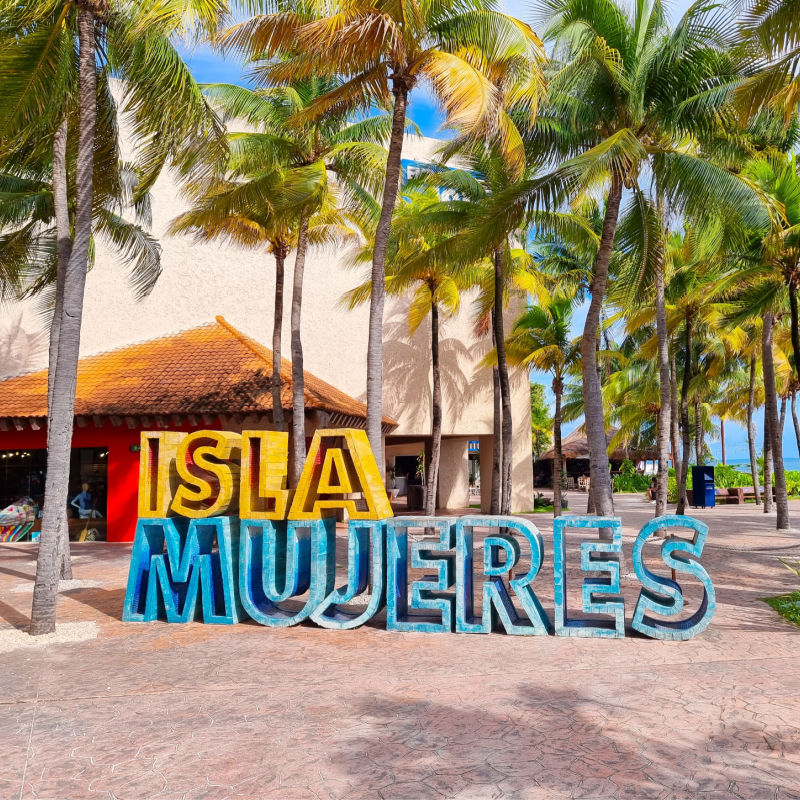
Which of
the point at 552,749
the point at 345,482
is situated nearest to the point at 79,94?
the point at 345,482

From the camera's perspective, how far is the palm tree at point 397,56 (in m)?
10.3

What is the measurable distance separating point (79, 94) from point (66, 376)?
11.7ft

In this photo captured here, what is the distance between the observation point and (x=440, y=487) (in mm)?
26859

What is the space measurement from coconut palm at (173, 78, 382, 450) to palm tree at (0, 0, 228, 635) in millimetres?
3203

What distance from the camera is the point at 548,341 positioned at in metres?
23.5

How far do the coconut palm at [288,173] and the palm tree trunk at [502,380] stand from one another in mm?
3428

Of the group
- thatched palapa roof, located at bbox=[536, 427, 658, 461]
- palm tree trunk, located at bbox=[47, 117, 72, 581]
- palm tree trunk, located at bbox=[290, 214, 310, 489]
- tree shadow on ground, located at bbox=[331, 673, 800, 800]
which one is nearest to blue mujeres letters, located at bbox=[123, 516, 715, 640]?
tree shadow on ground, located at bbox=[331, 673, 800, 800]

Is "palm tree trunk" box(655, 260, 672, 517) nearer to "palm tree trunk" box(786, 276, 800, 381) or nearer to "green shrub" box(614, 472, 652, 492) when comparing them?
"palm tree trunk" box(786, 276, 800, 381)

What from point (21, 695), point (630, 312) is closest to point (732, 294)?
point (630, 312)

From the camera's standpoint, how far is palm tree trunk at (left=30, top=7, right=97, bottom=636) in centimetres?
863

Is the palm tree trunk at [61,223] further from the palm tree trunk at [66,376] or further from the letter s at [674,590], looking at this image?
the letter s at [674,590]

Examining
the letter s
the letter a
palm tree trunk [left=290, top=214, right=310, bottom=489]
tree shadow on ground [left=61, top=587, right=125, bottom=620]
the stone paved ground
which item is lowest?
the stone paved ground

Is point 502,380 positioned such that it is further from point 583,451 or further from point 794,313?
point 583,451

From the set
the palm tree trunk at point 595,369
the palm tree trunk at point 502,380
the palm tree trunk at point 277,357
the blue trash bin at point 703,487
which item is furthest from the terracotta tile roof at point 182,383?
the blue trash bin at point 703,487
